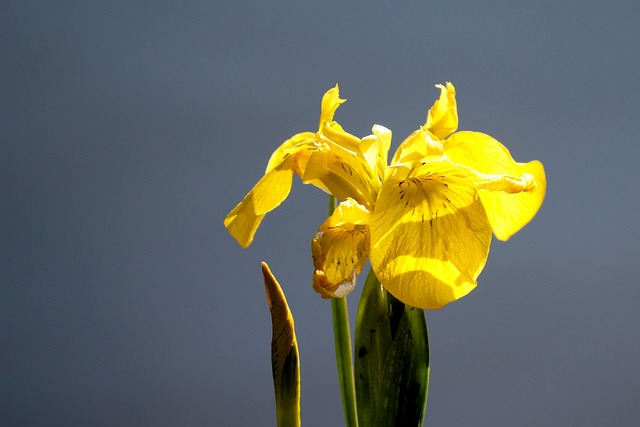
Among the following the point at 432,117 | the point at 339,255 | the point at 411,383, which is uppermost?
the point at 432,117

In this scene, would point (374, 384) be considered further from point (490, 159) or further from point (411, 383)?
point (490, 159)

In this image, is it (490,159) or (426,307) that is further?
(490,159)

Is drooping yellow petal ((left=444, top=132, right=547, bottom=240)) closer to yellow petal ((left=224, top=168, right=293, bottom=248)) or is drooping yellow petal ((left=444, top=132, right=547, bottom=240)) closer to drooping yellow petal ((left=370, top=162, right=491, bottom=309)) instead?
drooping yellow petal ((left=370, top=162, right=491, bottom=309))

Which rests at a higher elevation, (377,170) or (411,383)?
(377,170)

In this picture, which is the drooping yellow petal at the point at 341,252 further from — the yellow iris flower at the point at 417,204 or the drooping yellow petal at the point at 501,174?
the drooping yellow petal at the point at 501,174

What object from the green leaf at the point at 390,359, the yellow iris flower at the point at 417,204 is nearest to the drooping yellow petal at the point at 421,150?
the yellow iris flower at the point at 417,204

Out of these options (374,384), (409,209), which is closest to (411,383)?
(374,384)

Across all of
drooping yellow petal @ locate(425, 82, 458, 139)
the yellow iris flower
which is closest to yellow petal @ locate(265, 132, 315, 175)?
the yellow iris flower
